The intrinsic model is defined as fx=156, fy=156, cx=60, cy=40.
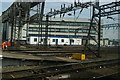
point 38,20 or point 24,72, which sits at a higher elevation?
point 38,20

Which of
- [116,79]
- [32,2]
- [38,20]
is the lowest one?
[116,79]

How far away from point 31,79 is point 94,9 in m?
12.4

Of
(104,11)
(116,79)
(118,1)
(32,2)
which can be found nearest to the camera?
(116,79)

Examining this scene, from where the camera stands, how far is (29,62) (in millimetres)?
11266

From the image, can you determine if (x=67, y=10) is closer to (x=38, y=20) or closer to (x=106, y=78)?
(x=38, y=20)

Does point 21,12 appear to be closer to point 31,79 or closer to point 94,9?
point 94,9

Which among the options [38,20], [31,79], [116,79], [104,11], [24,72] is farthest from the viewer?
[38,20]

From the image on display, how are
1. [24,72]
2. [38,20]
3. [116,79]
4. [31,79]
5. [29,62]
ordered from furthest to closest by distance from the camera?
1. [38,20]
2. [29,62]
3. [24,72]
4. [116,79]
5. [31,79]

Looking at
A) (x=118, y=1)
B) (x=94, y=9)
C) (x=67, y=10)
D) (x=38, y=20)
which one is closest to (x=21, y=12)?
(x=38, y=20)

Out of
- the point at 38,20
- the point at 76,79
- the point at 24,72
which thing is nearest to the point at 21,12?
the point at 38,20

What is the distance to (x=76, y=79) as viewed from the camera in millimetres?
7332

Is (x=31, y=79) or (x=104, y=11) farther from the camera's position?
(x=104, y=11)

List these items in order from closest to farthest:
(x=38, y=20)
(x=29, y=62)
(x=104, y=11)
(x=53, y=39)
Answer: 1. (x=29, y=62)
2. (x=104, y=11)
3. (x=38, y=20)
4. (x=53, y=39)

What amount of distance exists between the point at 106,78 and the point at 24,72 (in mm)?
4154
